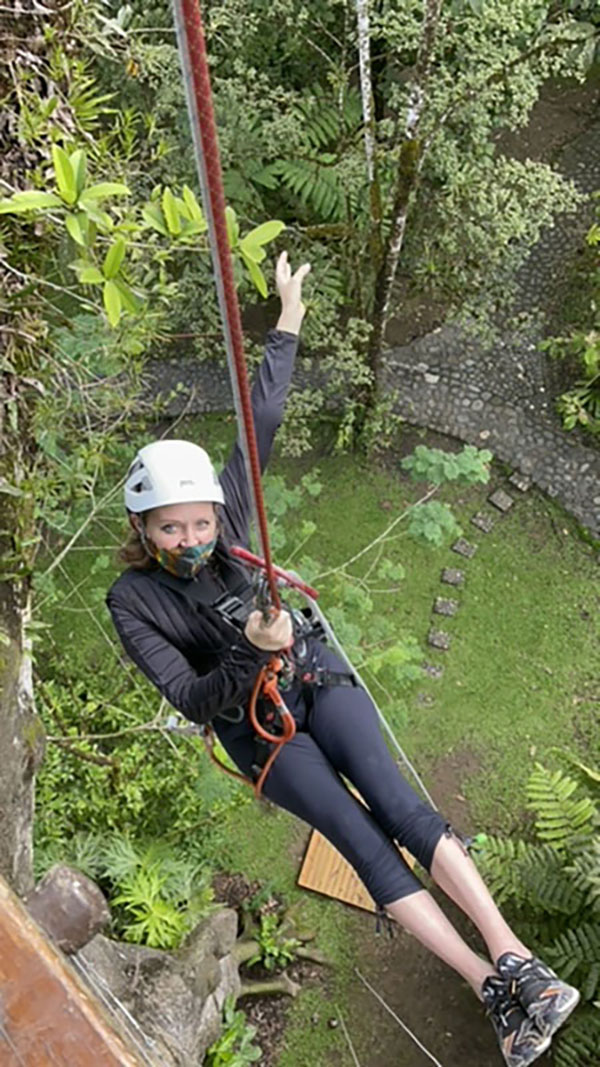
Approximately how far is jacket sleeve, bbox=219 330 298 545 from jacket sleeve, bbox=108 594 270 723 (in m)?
0.48

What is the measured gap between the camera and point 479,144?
5668mm

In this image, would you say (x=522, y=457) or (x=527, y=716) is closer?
(x=527, y=716)

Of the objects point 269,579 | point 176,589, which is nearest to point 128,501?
point 176,589

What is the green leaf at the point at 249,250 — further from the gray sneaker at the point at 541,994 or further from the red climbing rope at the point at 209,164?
the gray sneaker at the point at 541,994

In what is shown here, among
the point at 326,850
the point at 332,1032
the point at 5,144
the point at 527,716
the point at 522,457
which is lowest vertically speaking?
the point at 332,1032

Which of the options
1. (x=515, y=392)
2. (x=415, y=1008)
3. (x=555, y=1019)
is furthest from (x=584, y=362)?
(x=555, y=1019)

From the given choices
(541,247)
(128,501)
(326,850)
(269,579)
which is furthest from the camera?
(541,247)

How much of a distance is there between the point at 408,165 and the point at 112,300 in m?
3.07

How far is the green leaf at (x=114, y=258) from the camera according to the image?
198 cm

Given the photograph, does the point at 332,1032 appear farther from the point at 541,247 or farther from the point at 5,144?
the point at 541,247

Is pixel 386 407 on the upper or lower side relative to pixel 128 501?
lower

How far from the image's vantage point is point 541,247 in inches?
298

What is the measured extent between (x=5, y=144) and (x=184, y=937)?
12.2ft

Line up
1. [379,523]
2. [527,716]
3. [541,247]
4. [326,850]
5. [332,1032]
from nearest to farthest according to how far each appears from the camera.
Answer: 1. [332,1032]
2. [326,850]
3. [527,716]
4. [379,523]
5. [541,247]
